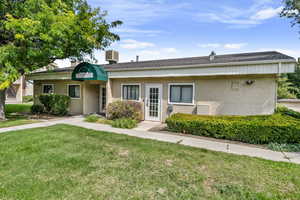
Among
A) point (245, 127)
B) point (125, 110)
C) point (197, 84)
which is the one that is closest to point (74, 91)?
point (125, 110)

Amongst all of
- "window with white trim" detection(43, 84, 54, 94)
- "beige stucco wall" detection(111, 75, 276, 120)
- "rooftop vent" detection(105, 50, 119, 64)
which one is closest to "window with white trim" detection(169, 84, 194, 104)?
"beige stucco wall" detection(111, 75, 276, 120)

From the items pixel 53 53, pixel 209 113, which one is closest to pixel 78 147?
pixel 53 53

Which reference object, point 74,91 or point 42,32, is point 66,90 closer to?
point 74,91

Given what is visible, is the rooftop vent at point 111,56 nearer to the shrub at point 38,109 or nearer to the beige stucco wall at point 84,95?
the beige stucco wall at point 84,95

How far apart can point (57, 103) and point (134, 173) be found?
32.6ft

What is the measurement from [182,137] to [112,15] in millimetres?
8104

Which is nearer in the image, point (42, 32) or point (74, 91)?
point (42, 32)

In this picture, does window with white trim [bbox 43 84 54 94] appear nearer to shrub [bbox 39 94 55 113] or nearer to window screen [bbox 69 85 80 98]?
shrub [bbox 39 94 55 113]

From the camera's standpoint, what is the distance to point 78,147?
495 cm

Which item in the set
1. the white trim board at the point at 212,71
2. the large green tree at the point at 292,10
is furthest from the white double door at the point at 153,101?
the large green tree at the point at 292,10

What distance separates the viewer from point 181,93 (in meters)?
8.91

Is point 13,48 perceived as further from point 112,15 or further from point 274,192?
point 274,192

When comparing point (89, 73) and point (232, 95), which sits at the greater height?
point (89, 73)

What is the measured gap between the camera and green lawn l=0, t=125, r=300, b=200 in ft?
9.34
